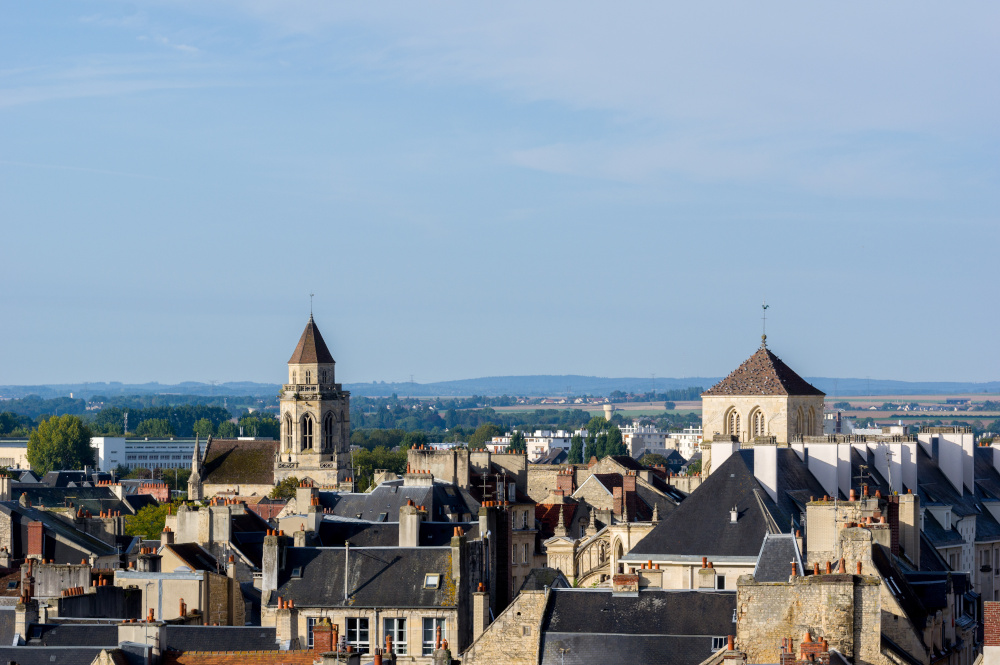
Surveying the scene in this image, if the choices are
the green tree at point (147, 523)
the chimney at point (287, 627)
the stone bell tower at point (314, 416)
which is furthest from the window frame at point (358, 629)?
the stone bell tower at point (314, 416)

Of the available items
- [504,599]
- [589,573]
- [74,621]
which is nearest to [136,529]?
[589,573]

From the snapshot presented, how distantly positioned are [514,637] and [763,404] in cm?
6952

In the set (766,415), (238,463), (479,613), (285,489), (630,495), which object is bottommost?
(285,489)

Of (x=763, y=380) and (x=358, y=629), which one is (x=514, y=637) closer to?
(x=358, y=629)

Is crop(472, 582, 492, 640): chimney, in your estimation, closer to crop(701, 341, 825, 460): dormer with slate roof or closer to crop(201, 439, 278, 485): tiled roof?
crop(701, 341, 825, 460): dormer with slate roof

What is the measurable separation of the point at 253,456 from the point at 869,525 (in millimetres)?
125165

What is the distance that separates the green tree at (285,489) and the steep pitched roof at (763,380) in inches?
1528

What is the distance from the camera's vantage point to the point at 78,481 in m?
158

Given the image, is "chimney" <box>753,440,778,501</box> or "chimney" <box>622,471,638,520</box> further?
"chimney" <box>622,471,638,520</box>

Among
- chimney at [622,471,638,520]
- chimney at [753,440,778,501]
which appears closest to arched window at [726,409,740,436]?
chimney at [622,471,638,520]

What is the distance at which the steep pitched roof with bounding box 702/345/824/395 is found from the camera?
363ft

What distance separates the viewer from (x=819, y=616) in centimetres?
3428

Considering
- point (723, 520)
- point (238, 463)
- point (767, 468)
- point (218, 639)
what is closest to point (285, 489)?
point (238, 463)

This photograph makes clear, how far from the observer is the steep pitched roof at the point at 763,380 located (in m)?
111
